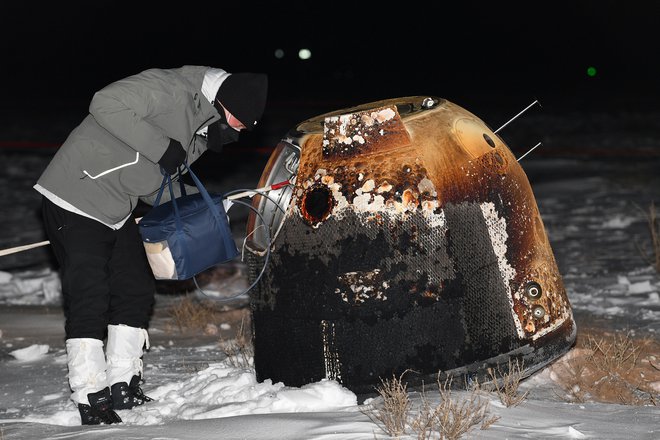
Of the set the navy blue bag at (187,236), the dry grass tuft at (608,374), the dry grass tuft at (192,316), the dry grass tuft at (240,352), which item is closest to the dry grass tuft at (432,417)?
the navy blue bag at (187,236)

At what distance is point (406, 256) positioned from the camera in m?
3.83

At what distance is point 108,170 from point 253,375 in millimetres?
1148

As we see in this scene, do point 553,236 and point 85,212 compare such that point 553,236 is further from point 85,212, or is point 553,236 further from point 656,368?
point 85,212

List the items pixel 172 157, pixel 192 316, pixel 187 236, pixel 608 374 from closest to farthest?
pixel 187 236
pixel 172 157
pixel 608 374
pixel 192 316

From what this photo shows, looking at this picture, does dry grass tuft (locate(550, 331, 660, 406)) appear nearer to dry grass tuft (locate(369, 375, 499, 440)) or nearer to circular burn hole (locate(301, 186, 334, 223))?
dry grass tuft (locate(369, 375, 499, 440))

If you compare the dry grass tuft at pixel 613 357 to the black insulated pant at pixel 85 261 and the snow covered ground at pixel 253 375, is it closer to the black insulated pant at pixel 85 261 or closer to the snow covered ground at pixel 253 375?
the snow covered ground at pixel 253 375

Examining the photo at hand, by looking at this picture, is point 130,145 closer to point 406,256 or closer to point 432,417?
point 406,256

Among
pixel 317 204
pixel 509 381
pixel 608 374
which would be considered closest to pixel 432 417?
pixel 509 381

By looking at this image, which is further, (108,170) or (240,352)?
(240,352)

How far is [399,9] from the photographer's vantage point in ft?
133

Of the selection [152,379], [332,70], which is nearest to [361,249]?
[152,379]

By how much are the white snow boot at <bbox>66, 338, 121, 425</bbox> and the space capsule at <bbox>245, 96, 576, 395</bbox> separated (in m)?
0.87

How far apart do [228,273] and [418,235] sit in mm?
3907

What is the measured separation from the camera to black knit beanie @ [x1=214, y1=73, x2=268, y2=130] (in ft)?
14.0
